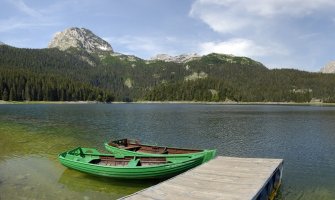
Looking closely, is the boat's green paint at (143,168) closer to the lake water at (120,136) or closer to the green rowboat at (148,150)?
the green rowboat at (148,150)

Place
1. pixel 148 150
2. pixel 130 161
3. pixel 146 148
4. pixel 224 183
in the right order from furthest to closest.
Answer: pixel 146 148 < pixel 148 150 < pixel 130 161 < pixel 224 183

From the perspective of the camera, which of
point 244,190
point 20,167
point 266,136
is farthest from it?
point 266,136

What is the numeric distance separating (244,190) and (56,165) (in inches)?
877

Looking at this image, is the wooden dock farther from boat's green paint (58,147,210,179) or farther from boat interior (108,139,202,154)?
boat interior (108,139,202,154)

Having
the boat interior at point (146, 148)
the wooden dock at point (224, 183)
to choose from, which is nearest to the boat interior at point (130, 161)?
the boat interior at point (146, 148)

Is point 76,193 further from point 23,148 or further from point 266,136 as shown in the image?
point 266,136

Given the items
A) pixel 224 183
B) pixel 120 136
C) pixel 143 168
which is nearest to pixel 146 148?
pixel 143 168

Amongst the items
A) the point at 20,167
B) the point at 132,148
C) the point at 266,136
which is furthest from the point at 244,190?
the point at 266,136

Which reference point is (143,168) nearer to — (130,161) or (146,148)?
(130,161)

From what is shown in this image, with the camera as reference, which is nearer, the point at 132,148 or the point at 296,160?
the point at 132,148

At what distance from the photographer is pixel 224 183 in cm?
2006

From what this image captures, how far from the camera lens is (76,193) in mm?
24969

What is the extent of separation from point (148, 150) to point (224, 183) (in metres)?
15.9

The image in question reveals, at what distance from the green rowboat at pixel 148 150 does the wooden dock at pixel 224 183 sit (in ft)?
4.47
